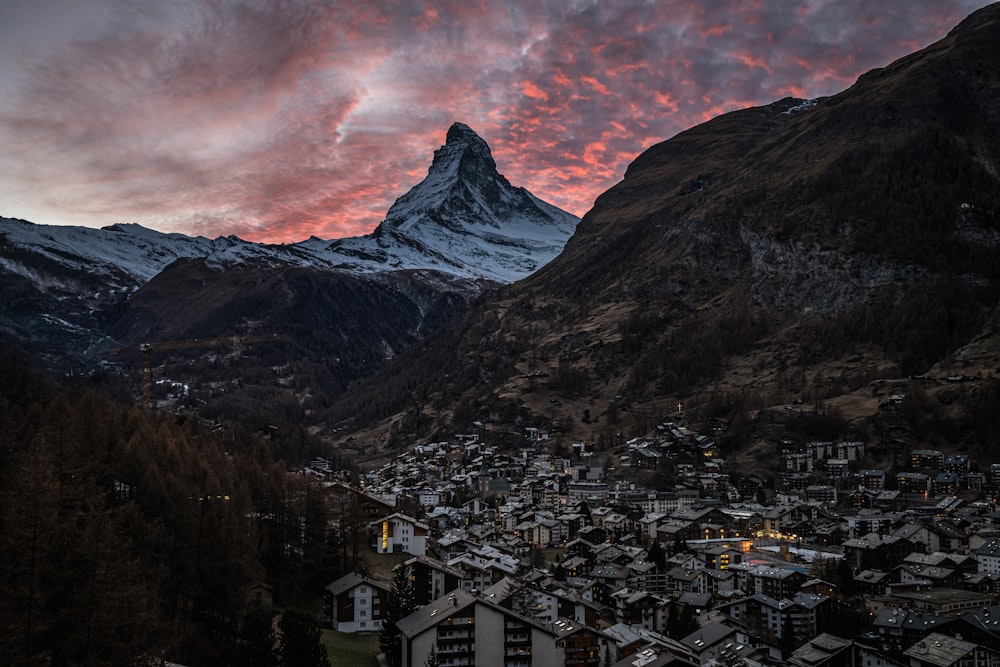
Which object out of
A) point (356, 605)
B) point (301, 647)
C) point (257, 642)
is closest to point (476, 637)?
point (356, 605)

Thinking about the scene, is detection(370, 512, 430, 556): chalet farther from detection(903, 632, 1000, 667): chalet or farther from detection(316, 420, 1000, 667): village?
detection(903, 632, 1000, 667): chalet

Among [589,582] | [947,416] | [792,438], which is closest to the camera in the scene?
[589,582]

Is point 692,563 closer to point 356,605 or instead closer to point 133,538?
point 356,605

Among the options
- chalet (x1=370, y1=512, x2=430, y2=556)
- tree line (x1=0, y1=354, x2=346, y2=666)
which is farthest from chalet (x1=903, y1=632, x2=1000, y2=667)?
tree line (x1=0, y1=354, x2=346, y2=666)

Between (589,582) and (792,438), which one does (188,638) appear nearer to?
(589,582)

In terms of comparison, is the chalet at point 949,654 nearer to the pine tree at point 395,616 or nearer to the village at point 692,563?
the village at point 692,563

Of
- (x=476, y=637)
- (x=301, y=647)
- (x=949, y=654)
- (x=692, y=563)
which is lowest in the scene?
(x=949, y=654)

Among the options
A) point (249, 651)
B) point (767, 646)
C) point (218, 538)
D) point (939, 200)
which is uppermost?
point (939, 200)

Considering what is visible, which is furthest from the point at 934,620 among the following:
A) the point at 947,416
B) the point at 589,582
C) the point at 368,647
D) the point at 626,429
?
the point at 626,429

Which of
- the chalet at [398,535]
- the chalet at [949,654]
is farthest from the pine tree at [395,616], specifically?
the chalet at [949,654]
